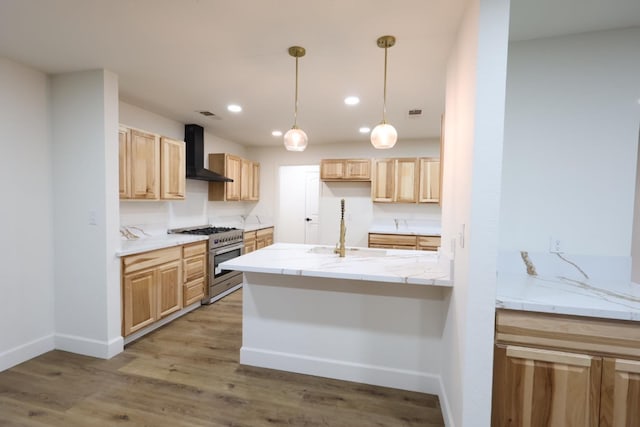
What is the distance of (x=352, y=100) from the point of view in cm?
315

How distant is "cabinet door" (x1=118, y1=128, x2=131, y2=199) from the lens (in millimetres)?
2859

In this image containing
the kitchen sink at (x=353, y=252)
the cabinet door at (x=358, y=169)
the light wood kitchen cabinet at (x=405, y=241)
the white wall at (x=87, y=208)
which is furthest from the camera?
the cabinet door at (x=358, y=169)

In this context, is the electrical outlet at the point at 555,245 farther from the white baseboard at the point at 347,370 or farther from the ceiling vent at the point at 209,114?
the ceiling vent at the point at 209,114

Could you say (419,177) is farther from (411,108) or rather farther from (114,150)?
(114,150)

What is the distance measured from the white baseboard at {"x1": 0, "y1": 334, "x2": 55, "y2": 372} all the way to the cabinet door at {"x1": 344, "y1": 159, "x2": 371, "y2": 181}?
170 inches

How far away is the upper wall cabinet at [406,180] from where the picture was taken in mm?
4812

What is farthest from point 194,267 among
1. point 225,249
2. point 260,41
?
point 260,41

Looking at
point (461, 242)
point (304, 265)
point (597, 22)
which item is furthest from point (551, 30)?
point (304, 265)

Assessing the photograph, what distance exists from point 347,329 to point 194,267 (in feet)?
7.20

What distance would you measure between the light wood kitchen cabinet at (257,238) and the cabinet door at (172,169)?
1395 millimetres

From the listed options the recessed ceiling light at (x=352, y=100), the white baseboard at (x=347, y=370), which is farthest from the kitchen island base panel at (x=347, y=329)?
the recessed ceiling light at (x=352, y=100)

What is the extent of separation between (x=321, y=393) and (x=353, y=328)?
1.66 feet

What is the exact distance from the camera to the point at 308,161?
573cm

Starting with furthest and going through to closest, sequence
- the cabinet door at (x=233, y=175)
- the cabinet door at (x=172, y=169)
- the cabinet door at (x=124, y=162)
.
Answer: the cabinet door at (x=233, y=175)
the cabinet door at (x=172, y=169)
the cabinet door at (x=124, y=162)
